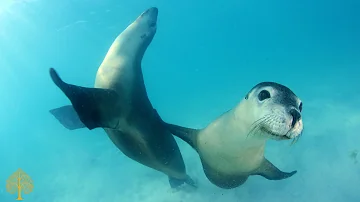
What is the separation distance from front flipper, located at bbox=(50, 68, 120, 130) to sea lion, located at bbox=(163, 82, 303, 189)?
1137 mm

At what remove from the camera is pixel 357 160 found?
Result: 8.46 m

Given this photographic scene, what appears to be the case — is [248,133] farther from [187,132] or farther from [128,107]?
[128,107]

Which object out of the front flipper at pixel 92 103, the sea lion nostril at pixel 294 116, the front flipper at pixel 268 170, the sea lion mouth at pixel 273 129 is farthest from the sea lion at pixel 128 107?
the sea lion nostril at pixel 294 116

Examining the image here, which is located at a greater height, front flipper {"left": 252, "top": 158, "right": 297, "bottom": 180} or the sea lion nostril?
front flipper {"left": 252, "top": 158, "right": 297, "bottom": 180}

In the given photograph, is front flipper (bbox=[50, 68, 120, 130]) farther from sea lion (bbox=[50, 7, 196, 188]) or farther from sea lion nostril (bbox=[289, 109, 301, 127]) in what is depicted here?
sea lion nostril (bbox=[289, 109, 301, 127])

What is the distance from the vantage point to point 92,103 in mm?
4004

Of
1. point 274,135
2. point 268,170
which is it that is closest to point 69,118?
point 268,170

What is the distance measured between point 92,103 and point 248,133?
1.76m

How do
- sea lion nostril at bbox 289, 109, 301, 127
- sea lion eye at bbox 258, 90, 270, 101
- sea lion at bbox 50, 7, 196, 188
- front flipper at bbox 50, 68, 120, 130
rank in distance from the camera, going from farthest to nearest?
sea lion at bbox 50, 7, 196, 188 < front flipper at bbox 50, 68, 120, 130 < sea lion eye at bbox 258, 90, 270, 101 < sea lion nostril at bbox 289, 109, 301, 127

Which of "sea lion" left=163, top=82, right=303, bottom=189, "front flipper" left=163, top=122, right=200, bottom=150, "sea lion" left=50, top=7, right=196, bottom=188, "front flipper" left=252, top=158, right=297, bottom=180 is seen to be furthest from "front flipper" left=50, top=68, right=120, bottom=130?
"front flipper" left=252, top=158, right=297, bottom=180

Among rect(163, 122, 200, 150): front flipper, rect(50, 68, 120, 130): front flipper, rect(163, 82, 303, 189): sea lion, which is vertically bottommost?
rect(163, 82, 303, 189): sea lion

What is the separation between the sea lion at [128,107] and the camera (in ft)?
13.4

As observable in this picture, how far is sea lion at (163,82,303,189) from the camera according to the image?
3098 millimetres

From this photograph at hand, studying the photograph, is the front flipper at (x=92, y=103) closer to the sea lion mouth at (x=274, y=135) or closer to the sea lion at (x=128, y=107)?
the sea lion at (x=128, y=107)
